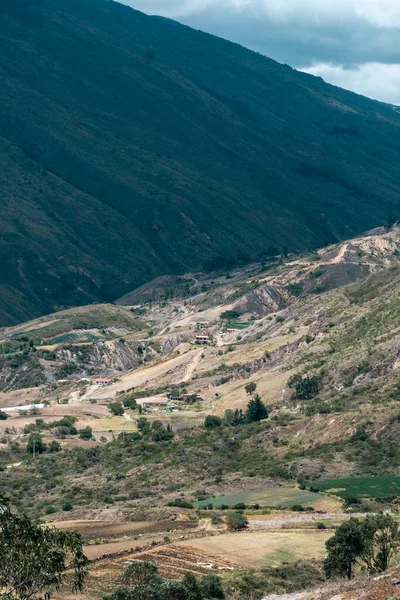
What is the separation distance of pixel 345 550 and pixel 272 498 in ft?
88.8

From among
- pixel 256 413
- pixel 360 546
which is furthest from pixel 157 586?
pixel 256 413

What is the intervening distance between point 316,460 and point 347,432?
643 centimetres

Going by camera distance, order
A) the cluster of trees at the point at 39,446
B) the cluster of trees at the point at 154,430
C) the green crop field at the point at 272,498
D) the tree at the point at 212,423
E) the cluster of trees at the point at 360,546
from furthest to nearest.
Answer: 1. the tree at the point at 212,423
2. the cluster of trees at the point at 39,446
3. the cluster of trees at the point at 154,430
4. the green crop field at the point at 272,498
5. the cluster of trees at the point at 360,546

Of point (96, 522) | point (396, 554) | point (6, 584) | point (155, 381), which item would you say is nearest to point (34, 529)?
point (6, 584)

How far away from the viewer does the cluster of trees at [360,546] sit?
54.4m

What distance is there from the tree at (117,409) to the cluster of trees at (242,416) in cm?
1992

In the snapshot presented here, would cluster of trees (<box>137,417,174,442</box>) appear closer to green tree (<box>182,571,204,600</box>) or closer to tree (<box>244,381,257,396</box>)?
tree (<box>244,381,257,396</box>)

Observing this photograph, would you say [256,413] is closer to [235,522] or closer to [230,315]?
[235,522]

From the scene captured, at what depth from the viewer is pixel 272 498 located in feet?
268

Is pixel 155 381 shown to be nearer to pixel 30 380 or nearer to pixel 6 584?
pixel 30 380

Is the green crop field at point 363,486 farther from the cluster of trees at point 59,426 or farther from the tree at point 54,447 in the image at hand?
the cluster of trees at point 59,426

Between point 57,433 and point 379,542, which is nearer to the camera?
point 379,542

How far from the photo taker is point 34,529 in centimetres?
4072

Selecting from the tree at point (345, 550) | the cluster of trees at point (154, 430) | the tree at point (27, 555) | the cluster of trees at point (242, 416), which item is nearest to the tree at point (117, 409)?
the cluster of trees at point (154, 430)
